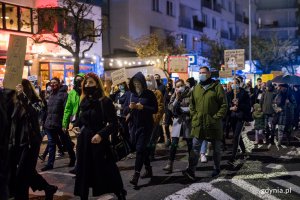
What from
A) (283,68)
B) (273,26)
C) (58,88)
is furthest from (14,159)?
(273,26)

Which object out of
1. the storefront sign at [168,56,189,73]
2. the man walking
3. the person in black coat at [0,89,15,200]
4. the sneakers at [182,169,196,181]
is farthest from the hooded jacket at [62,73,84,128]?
the storefront sign at [168,56,189,73]

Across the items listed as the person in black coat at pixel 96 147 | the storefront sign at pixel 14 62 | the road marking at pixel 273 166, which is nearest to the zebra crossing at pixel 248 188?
the road marking at pixel 273 166

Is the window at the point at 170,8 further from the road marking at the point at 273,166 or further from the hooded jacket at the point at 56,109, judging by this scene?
the road marking at the point at 273,166

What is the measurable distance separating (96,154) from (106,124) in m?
0.43

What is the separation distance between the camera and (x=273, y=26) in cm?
6725

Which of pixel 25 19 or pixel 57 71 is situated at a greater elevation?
pixel 25 19

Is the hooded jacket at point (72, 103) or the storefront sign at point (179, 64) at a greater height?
the storefront sign at point (179, 64)

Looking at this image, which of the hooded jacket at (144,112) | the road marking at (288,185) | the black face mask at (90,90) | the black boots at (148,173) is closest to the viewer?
the black face mask at (90,90)

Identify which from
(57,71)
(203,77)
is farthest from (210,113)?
(57,71)

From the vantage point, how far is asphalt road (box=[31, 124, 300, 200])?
664 cm

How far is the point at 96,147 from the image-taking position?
5.66 m

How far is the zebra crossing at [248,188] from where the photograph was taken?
653 cm

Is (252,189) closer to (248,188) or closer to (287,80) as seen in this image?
(248,188)

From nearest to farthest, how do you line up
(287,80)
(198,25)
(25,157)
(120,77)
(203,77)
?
(25,157), (203,77), (120,77), (287,80), (198,25)
